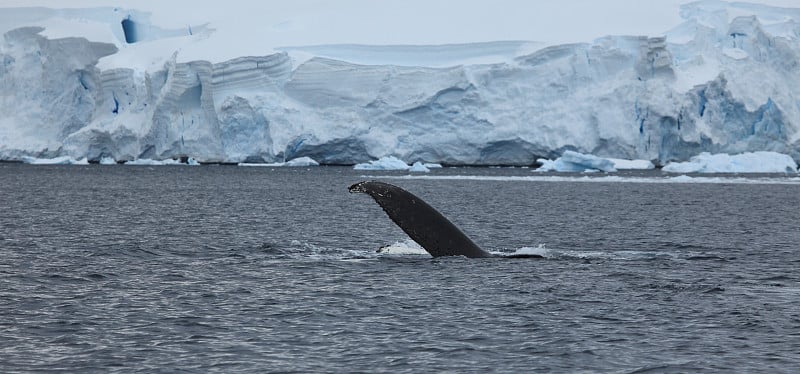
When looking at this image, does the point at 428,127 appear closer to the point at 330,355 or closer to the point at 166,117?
the point at 166,117

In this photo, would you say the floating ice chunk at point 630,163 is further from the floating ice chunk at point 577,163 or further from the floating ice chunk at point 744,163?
the floating ice chunk at point 744,163

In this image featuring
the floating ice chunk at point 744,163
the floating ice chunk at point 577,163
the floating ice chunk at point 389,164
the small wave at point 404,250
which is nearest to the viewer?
the small wave at point 404,250

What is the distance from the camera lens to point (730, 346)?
1012 cm

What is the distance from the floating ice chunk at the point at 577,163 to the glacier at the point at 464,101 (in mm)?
895

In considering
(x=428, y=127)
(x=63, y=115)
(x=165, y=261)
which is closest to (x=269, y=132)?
(x=428, y=127)

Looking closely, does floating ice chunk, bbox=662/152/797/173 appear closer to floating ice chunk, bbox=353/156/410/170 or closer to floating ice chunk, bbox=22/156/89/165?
floating ice chunk, bbox=353/156/410/170

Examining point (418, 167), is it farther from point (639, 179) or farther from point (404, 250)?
point (404, 250)

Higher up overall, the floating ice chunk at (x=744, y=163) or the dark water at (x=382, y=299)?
the dark water at (x=382, y=299)

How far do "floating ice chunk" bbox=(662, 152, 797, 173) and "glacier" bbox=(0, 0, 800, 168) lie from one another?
5.50ft

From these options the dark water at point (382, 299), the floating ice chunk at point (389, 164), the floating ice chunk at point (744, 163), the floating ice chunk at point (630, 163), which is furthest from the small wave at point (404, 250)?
the floating ice chunk at point (630, 163)

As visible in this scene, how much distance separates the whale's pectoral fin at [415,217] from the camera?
43.1 ft

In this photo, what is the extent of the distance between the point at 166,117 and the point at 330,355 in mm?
61982

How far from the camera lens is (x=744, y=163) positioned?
6606cm

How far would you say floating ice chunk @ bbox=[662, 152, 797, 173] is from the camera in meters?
64.8
